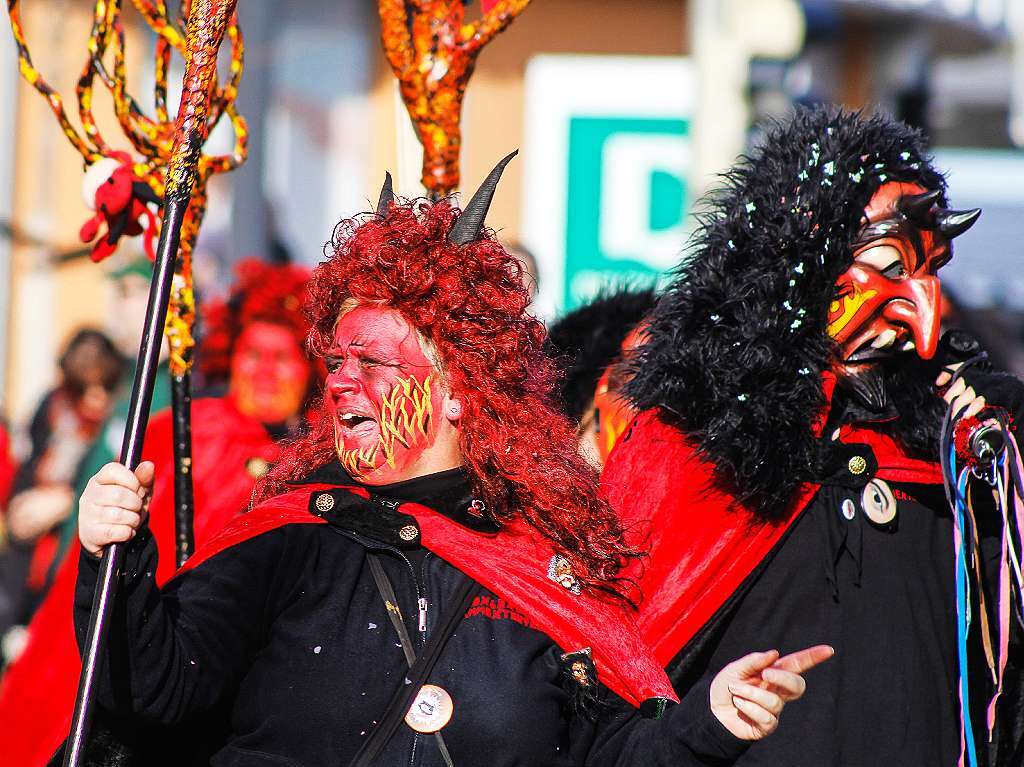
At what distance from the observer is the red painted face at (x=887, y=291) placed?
3.29 m

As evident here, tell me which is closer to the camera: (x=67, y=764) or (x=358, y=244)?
(x=67, y=764)

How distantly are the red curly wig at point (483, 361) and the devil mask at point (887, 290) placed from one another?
74cm

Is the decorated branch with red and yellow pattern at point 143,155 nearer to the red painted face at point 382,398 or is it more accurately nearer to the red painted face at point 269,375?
the red painted face at point 382,398

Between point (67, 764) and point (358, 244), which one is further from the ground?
point (358, 244)

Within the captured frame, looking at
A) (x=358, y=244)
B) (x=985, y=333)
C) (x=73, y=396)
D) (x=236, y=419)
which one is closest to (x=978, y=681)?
(x=358, y=244)

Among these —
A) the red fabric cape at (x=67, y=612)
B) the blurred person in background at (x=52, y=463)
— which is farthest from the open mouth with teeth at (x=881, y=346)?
the blurred person in background at (x=52, y=463)

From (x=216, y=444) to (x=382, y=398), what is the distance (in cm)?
256

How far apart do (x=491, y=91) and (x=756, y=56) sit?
8.19 ft

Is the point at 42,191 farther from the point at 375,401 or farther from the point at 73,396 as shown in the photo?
the point at 375,401

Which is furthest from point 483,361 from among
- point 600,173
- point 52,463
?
point 600,173

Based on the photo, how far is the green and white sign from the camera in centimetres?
933

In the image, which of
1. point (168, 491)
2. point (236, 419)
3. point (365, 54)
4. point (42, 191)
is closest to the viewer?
point (168, 491)

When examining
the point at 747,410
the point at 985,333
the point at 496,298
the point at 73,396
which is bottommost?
the point at 73,396

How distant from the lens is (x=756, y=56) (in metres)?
8.47
